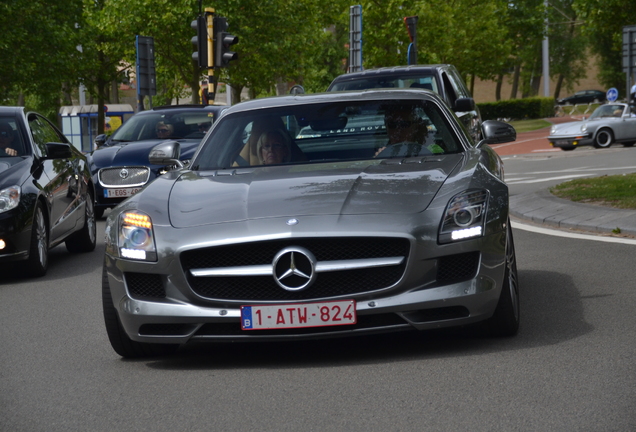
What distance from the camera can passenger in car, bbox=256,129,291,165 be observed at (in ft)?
22.0

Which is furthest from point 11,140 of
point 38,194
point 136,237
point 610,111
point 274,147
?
point 610,111

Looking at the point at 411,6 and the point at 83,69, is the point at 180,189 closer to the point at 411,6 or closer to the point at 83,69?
the point at 83,69

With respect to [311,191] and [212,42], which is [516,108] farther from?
[311,191]

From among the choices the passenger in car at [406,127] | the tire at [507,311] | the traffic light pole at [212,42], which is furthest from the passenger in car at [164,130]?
the tire at [507,311]

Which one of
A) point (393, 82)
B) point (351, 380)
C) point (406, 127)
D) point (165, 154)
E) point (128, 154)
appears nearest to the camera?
point (351, 380)

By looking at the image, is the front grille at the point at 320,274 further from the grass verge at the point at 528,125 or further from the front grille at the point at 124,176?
the grass verge at the point at 528,125

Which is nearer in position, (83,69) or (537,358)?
(537,358)

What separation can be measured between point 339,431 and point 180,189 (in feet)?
7.29

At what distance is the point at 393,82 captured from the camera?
1417cm

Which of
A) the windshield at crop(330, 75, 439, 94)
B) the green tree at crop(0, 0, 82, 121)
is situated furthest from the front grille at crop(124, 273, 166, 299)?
the green tree at crop(0, 0, 82, 121)

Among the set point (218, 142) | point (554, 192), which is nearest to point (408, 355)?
point (218, 142)

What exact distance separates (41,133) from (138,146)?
4376 millimetres

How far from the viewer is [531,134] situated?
4675cm

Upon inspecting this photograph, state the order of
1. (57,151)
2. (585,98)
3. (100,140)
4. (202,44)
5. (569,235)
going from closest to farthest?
(57,151) < (569,235) < (100,140) < (202,44) < (585,98)
